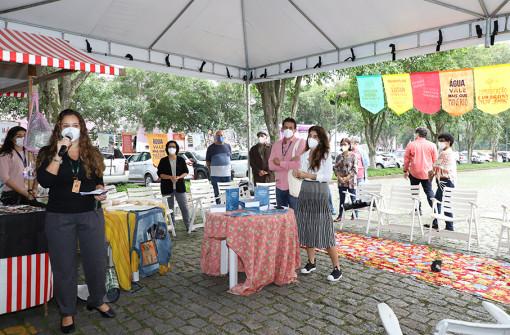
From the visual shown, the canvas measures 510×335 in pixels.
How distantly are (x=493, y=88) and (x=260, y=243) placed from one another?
15.4ft

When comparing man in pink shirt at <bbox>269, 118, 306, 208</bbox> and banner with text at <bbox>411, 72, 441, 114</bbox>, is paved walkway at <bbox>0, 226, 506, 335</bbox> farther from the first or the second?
banner with text at <bbox>411, 72, 441, 114</bbox>

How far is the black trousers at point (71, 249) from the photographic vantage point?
3174 millimetres

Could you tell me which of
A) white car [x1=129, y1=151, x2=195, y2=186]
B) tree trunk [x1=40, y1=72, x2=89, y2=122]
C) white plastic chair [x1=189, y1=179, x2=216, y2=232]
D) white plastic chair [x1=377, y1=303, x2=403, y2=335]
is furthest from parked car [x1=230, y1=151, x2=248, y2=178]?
white plastic chair [x1=377, y1=303, x2=403, y2=335]

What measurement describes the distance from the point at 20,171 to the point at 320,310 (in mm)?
3858

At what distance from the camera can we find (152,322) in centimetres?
347

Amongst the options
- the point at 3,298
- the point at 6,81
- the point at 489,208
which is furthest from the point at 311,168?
the point at 489,208

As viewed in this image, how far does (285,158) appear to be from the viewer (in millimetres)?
5586

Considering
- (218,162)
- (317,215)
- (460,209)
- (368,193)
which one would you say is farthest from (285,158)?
(218,162)

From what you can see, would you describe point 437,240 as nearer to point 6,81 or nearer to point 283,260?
point 283,260

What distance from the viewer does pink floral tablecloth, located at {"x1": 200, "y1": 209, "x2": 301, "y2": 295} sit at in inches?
155

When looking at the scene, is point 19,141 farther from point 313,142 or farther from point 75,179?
point 313,142

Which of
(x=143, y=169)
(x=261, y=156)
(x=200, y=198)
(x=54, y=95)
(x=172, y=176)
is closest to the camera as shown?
(x=172, y=176)

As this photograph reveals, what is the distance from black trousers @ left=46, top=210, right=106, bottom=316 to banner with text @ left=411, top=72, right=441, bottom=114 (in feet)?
19.0

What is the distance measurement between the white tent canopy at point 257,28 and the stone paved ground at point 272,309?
3846 mm
